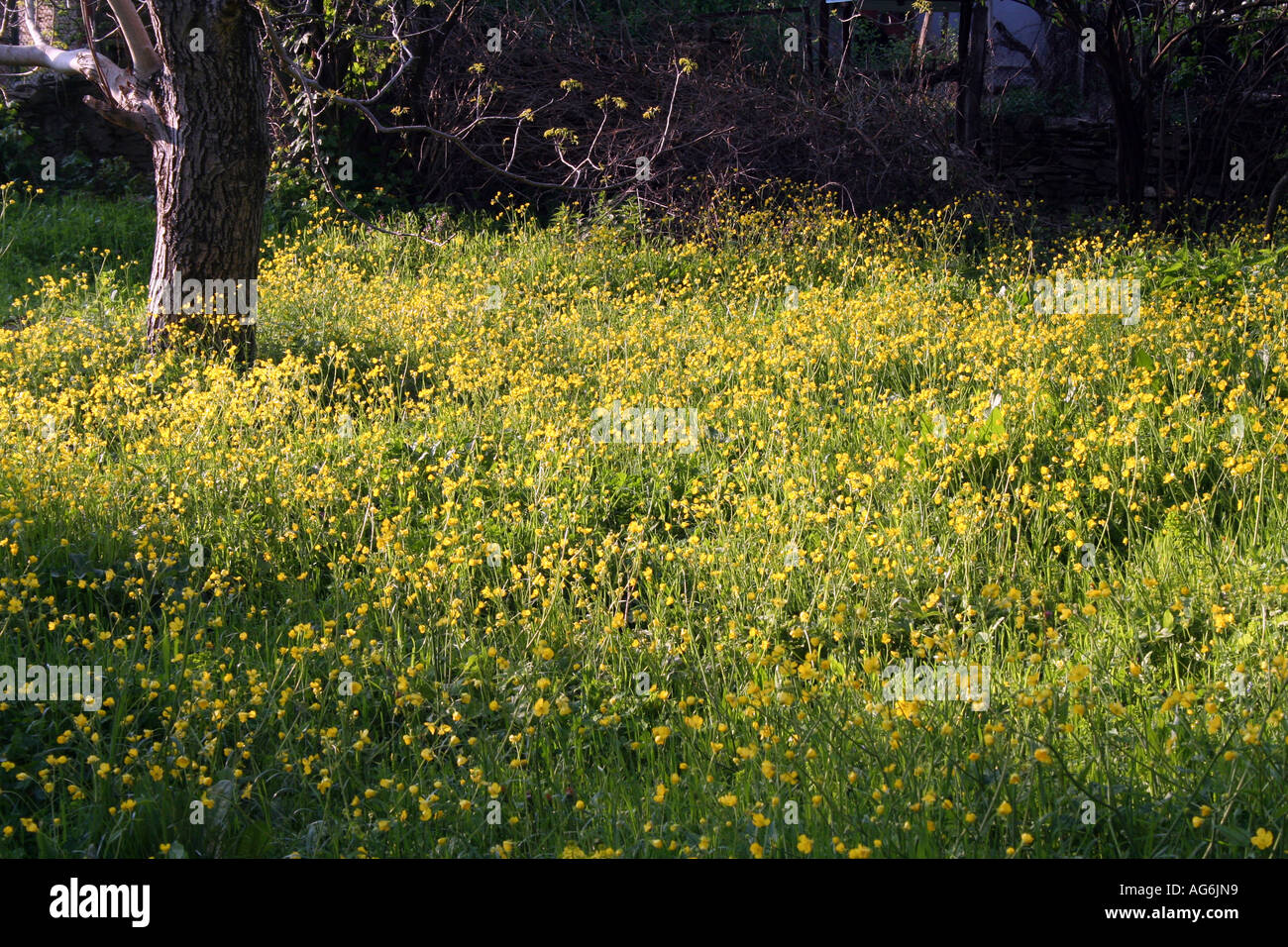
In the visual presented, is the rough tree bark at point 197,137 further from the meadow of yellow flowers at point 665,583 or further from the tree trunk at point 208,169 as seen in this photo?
the meadow of yellow flowers at point 665,583

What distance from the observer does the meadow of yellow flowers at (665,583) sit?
8.25 ft

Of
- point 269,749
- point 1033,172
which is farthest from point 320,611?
point 1033,172

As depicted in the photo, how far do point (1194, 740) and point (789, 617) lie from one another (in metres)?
1.41

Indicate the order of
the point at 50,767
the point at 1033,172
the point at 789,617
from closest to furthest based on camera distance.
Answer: the point at 50,767, the point at 789,617, the point at 1033,172

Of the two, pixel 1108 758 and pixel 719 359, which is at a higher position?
pixel 719 359

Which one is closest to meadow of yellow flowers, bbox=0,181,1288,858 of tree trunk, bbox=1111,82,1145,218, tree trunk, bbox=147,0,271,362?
tree trunk, bbox=147,0,271,362

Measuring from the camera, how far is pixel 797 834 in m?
2.38

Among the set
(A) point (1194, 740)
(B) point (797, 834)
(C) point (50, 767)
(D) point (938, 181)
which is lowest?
(C) point (50, 767)

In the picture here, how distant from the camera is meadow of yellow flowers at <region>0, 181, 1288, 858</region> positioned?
99.0 inches

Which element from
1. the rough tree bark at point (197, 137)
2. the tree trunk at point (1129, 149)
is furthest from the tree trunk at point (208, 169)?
the tree trunk at point (1129, 149)

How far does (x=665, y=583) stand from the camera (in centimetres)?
393

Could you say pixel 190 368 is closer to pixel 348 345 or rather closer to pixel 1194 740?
pixel 348 345

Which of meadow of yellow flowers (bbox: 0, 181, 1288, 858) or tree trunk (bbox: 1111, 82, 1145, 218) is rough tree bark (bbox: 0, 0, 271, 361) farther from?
tree trunk (bbox: 1111, 82, 1145, 218)

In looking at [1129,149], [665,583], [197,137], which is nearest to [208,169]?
[197,137]
